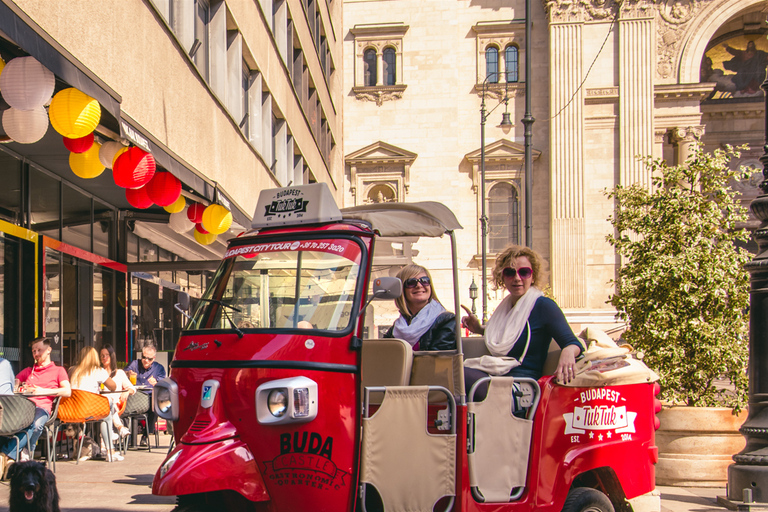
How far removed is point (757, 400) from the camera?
8.42m

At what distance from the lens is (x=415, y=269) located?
6.25 meters

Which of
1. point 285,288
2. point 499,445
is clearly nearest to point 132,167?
point 285,288

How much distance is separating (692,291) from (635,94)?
119 ft

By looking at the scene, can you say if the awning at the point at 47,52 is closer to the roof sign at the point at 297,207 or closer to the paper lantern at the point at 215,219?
the roof sign at the point at 297,207

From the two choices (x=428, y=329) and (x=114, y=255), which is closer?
→ (x=428, y=329)

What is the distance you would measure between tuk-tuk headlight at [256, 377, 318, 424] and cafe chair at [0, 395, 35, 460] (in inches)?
190

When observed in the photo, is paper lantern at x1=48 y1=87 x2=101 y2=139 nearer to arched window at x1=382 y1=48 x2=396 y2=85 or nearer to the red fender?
the red fender

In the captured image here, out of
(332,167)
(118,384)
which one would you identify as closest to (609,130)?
(332,167)

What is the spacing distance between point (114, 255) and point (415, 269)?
11.2 metres

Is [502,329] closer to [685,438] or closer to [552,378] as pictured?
[552,378]

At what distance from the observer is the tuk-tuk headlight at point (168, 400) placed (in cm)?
506

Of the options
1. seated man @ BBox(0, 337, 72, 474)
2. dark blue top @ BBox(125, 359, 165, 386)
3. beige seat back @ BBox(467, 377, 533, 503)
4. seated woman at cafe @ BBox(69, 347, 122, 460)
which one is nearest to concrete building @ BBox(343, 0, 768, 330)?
dark blue top @ BBox(125, 359, 165, 386)

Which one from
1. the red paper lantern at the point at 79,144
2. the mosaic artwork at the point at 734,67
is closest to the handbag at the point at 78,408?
the red paper lantern at the point at 79,144

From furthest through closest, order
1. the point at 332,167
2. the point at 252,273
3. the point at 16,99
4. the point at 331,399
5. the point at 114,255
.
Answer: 1. the point at 332,167
2. the point at 114,255
3. the point at 16,99
4. the point at 252,273
5. the point at 331,399
